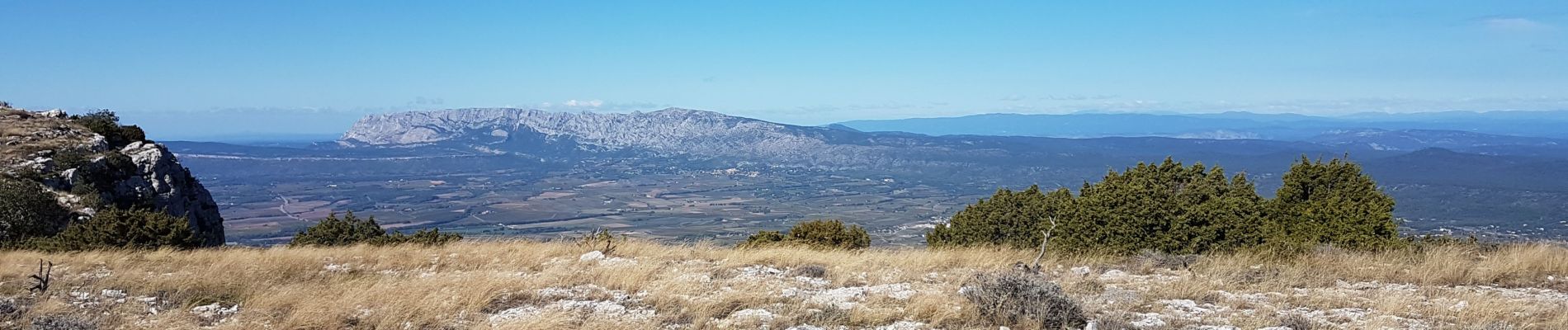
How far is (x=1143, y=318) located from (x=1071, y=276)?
8.47 ft

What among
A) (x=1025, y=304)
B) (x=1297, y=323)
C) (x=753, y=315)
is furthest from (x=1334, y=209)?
(x=753, y=315)

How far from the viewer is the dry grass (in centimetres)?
647

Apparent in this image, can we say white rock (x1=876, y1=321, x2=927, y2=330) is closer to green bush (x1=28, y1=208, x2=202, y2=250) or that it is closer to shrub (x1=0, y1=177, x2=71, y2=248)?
green bush (x1=28, y1=208, x2=202, y2=250)

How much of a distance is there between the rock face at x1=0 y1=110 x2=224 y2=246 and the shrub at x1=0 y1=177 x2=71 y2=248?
911mm

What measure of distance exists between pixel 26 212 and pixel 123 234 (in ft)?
26.4

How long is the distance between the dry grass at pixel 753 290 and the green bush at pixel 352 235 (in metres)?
5.07

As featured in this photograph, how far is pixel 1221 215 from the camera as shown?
502 inches

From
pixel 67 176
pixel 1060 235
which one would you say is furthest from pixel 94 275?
pixel 67 176

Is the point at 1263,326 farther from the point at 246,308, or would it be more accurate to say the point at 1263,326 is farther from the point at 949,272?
the point at 246,308

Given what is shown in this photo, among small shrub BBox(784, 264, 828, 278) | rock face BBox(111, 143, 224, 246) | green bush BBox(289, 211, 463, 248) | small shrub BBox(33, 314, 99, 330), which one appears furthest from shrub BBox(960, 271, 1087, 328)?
rock face BBox(111, 143, 224, 246)

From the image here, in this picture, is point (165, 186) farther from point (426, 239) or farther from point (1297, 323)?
point (1297, 323)

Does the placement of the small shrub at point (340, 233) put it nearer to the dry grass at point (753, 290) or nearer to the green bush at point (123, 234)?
the green bush at point (123, 234)

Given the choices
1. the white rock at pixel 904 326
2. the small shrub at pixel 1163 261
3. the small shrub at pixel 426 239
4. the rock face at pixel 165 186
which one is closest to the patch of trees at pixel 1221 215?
the small shrub at pixel 1163 261

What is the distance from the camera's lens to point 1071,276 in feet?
29.9
